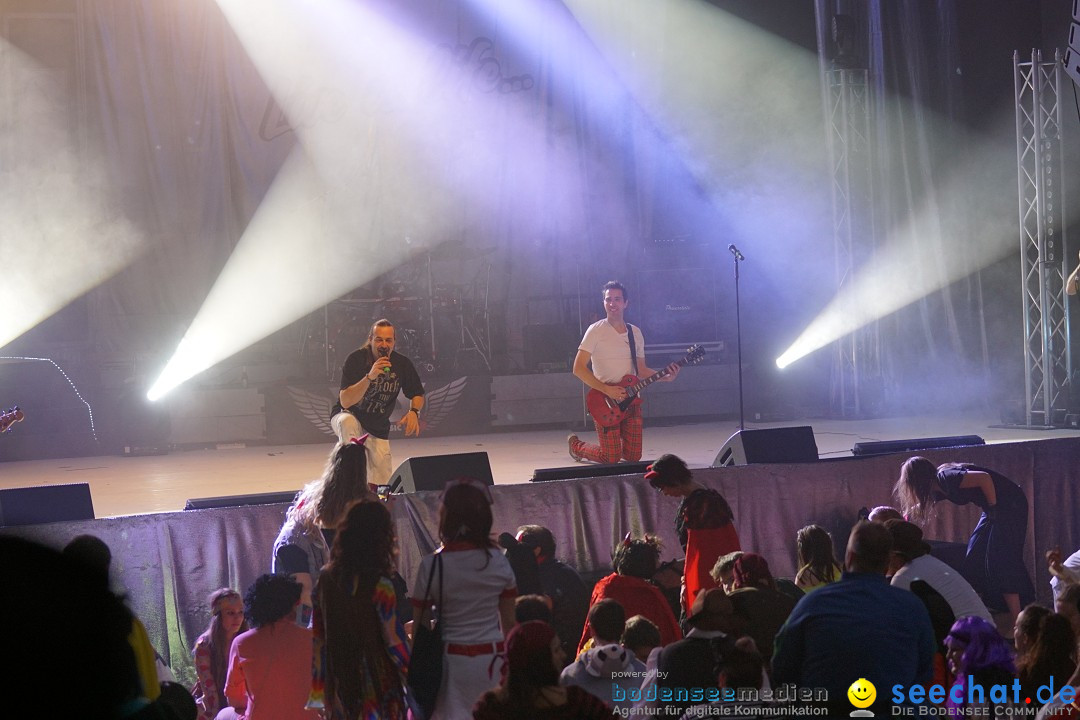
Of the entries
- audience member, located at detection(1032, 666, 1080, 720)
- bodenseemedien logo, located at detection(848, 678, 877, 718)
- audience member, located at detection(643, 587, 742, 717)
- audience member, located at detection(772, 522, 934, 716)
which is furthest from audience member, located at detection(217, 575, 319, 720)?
audience member, located at detection(1032, 666, 1080, 720)

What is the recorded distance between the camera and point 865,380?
12.7m

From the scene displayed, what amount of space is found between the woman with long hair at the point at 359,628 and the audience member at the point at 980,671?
1.75 metres

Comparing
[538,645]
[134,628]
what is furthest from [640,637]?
[134,628]

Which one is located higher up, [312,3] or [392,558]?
[312,3]

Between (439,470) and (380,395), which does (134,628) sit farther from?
(380,395)

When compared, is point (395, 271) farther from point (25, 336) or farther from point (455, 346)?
point (25, 336)

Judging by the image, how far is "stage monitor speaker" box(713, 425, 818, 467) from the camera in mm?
6461

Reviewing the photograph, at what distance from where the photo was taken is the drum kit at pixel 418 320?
13141mm

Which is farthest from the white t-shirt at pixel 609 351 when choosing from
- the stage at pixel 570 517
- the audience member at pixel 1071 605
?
the audience member at pixel 1071 605

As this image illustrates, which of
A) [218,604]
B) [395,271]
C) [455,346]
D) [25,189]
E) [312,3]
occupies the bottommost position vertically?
[218,604]

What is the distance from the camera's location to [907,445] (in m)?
6.82

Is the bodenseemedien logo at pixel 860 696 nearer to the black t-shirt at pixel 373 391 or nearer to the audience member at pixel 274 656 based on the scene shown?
the audience member at pixel 274 656

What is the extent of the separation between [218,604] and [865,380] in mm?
9887

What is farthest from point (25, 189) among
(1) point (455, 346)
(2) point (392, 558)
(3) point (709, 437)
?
(2) point (392, 558)
